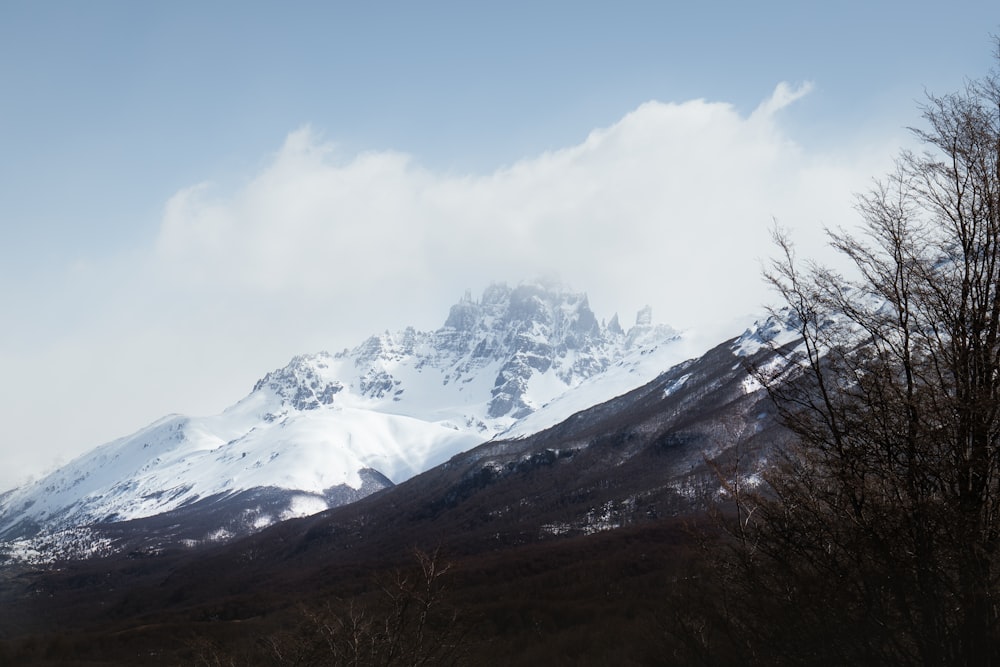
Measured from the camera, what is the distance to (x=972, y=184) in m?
9.66

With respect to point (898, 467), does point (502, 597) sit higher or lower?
lower

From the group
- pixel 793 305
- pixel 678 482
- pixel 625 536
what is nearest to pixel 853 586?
pixel 793 305

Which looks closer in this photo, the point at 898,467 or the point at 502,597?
the point at 898,467

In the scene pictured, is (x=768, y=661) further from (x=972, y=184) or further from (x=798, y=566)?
(x=972, y=184)

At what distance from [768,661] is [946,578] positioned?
3.59 meters

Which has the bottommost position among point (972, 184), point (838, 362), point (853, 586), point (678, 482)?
point (678, 482)

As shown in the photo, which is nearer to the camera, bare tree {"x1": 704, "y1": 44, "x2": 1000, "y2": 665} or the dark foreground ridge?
bare tree {"x1": 704, "y1": 44, "x2": 1000, "y2": 665}

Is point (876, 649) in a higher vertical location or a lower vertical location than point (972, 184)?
lower

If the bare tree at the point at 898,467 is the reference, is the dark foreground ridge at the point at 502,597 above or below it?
below

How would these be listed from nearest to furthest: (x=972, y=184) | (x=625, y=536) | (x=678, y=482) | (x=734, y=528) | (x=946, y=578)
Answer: (x=946, y=578)
(x=972, y=184)
(x=734, y=528)
(x=625, y=536)
(x=678, y=482)

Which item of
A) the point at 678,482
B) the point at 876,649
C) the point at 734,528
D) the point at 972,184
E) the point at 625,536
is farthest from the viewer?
the point at 678,482

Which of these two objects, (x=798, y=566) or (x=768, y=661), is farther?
(x=768, y=661)

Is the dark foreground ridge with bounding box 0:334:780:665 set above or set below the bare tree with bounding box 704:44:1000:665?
below

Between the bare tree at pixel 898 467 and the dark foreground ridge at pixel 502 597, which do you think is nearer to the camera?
the bare tree at pixel 898 467
